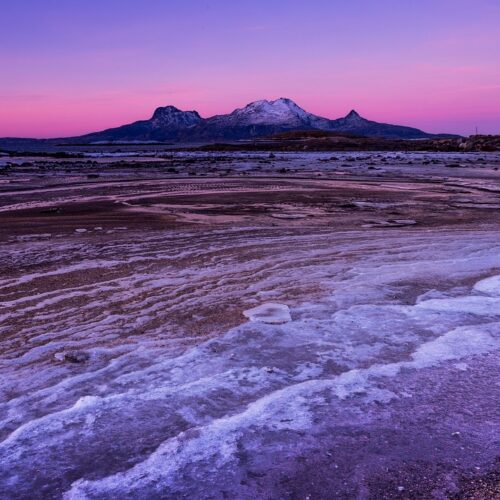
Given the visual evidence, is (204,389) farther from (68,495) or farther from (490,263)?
(490,263)

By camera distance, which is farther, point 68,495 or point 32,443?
point 32,443

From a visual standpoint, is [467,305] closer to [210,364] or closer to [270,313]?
[270,313]

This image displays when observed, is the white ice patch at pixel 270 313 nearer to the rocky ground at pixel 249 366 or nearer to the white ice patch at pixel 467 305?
the rocky ground at pixel 249 366

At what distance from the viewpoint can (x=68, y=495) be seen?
110 inches

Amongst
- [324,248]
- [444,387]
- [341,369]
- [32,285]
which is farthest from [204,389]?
[324,248]

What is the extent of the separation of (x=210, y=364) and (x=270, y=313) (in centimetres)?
133

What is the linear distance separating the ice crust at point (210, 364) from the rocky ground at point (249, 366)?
0.05 feet

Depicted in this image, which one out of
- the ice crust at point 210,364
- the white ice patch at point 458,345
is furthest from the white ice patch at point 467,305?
the white ice patch at point 458,345

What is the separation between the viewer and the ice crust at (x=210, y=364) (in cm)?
314

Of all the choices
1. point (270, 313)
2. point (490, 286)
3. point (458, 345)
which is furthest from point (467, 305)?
point (270, 313)

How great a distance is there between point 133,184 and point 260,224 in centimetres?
1124

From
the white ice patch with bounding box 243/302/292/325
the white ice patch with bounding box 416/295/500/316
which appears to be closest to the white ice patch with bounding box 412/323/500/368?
the white ice patch with bounding box 416/295/500/316

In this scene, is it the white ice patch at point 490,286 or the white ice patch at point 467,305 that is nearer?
the white ice patch at point 467,305

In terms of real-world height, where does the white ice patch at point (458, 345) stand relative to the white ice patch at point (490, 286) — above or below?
below
